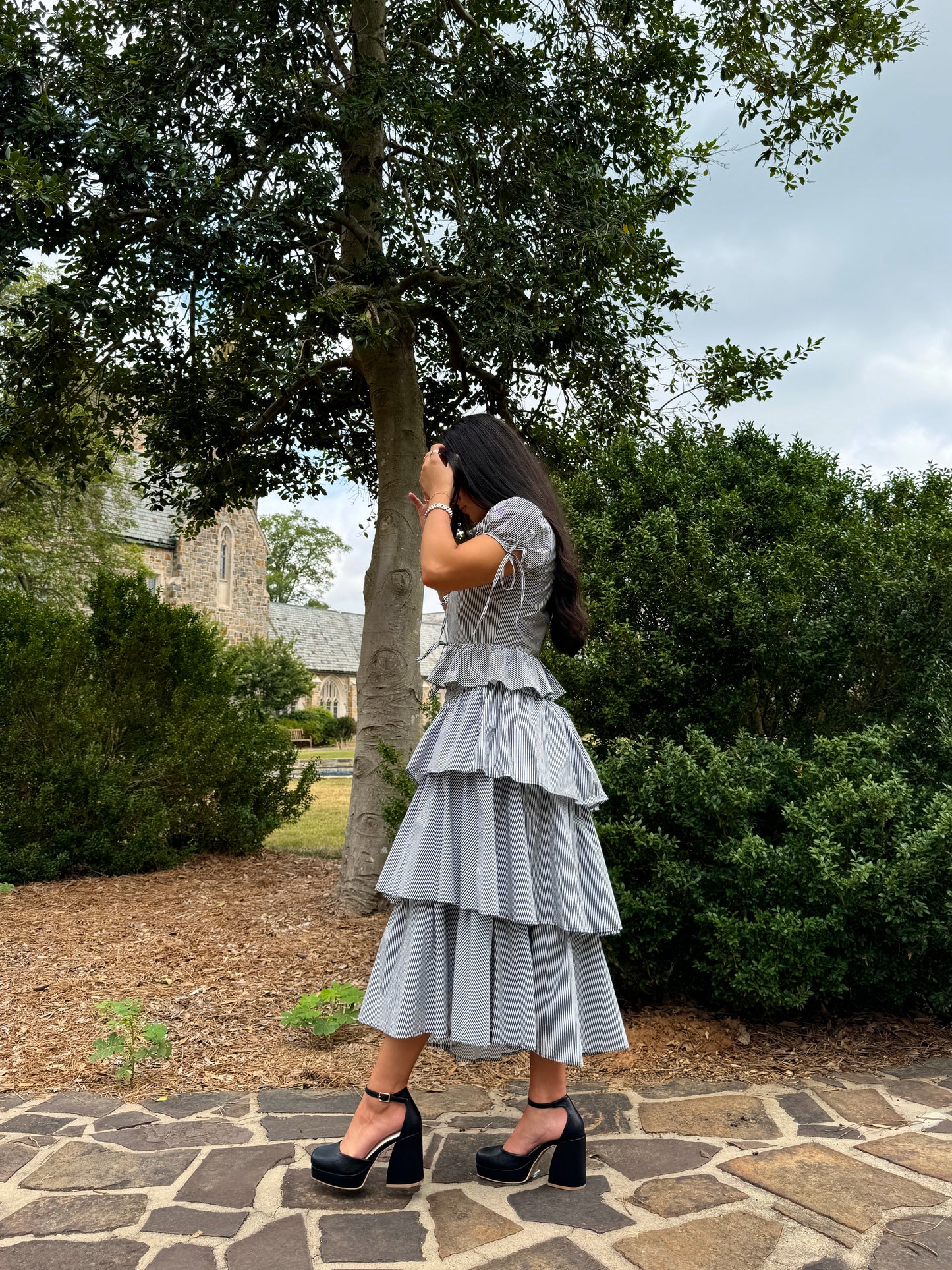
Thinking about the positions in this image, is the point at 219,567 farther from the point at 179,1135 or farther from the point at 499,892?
the point at 499,892

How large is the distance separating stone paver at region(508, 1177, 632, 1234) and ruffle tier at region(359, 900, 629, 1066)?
0.35 m

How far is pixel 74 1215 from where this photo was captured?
2.32 m

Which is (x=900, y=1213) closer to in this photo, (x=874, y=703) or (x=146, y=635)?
(x=874, y=703)

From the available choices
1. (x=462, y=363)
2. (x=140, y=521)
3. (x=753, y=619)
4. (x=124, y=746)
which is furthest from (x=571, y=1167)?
(x=140, y=521)

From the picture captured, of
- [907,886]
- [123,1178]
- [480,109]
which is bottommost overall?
[123,1178]

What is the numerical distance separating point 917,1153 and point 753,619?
200 cm

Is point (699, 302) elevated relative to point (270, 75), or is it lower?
lower

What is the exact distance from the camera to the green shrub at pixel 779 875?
3312 millimetres

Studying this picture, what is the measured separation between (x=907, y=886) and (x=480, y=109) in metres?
4.91

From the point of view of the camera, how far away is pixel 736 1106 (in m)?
2.97

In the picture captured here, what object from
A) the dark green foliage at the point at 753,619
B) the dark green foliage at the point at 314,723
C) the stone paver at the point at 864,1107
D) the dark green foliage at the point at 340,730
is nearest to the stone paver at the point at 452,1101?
the stone paver at the point at 864,1107

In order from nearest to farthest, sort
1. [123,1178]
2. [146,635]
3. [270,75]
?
[123,1178], [270,75], [146,635]

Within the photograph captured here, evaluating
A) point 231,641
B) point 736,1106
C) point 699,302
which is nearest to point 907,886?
point 736,1106

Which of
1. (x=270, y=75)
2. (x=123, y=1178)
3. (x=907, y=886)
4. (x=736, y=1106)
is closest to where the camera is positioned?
(x=123, y=1178)
